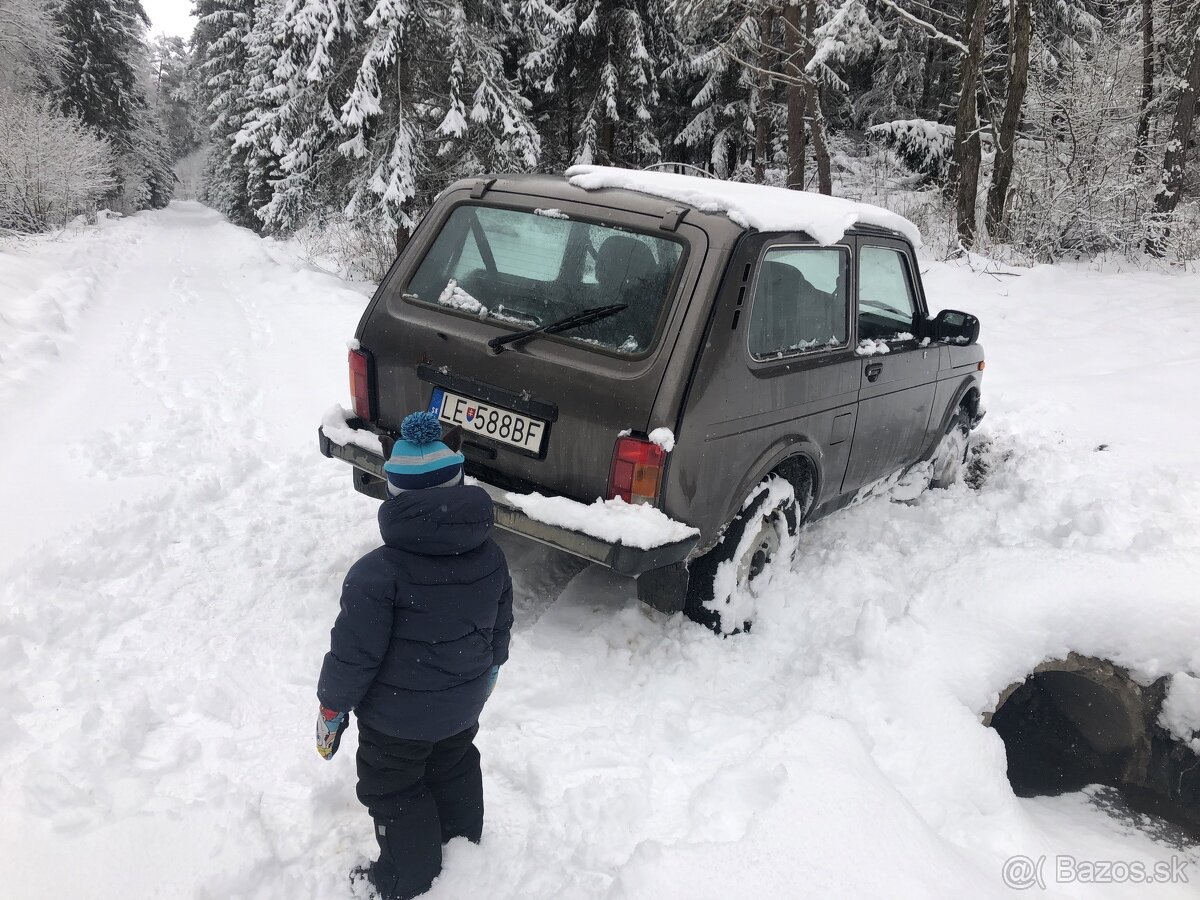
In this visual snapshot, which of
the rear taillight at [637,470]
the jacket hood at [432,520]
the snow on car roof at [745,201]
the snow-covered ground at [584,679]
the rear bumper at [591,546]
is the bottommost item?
the snow-covered ground at [584,679]

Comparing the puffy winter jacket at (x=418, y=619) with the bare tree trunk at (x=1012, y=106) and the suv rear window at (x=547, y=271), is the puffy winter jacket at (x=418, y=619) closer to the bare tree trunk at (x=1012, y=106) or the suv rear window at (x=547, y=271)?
the suv rear window at (x=547, y=271)

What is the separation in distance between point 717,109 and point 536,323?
64.3 ft

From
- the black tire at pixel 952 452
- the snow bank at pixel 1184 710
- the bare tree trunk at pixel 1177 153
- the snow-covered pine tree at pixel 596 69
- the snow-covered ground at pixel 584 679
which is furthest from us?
the snow-covered pine tree at pixel 596 69

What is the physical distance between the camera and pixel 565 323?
334 cm

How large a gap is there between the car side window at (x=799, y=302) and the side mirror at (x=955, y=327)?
1024 millimetres

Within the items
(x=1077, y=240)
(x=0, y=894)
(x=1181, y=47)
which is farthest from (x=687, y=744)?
(x=1181, y=47)

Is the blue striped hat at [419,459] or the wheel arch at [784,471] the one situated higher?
the blue striped hat at [419,459]

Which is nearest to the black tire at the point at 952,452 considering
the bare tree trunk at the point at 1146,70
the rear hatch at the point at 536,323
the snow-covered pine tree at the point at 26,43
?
the rear hatch at the point at 536,323

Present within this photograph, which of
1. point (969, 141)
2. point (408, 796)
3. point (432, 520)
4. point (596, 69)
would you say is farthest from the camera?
point (596, 69)

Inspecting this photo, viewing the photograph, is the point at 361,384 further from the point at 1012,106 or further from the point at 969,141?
the point at 1012,106

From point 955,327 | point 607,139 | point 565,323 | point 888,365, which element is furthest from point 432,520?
point 607,139

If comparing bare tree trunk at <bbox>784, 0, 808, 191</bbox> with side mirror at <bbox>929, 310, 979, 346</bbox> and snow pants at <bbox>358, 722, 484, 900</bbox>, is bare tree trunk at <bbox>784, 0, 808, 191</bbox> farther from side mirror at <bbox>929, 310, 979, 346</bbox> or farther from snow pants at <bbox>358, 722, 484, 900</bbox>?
snow pants at <bbox>358, 722, 484, 900</bbox>

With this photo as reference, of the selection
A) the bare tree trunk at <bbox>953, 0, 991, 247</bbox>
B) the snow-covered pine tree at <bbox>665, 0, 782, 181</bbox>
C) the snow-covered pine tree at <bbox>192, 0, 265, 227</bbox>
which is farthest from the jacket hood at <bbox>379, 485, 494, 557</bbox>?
the snow-covered pine tree at <bbox>192, 0, 265, 227</bbox>

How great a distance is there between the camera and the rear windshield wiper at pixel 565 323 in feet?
10.8
